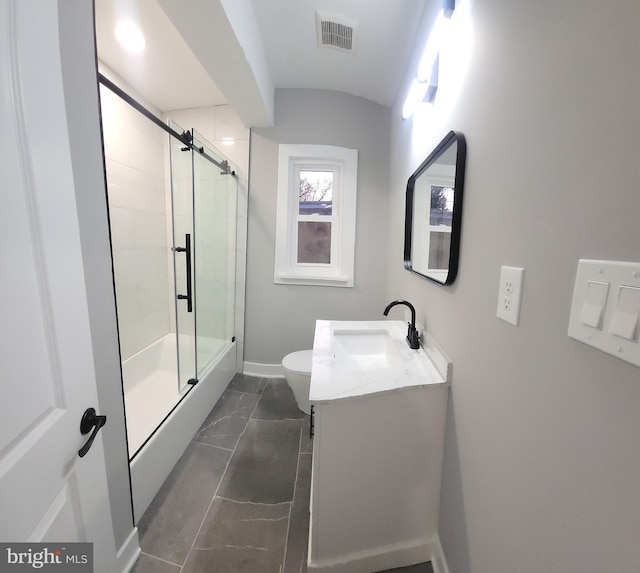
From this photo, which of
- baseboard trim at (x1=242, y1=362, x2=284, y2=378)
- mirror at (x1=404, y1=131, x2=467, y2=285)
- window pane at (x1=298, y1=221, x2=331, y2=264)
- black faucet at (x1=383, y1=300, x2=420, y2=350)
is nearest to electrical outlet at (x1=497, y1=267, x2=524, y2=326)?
mirror at (x1=404, y1=131, x2=467, y2=285)

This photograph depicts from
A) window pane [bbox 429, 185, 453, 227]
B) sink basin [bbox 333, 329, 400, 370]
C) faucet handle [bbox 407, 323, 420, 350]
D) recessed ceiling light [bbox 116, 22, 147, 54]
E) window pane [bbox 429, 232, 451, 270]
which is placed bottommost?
sink basin [bbox 333, 329, 400, 370]

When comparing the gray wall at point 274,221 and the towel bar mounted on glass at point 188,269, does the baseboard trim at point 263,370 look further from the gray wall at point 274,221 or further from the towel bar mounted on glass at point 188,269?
the towel bar mounted on glass at point 188,269

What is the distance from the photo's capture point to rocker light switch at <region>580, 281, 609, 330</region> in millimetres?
391

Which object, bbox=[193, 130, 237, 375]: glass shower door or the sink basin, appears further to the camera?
bbox=[193, 130, 237, 375]: glass shower door

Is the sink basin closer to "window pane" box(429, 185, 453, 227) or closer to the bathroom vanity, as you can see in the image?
the bathroom vanity

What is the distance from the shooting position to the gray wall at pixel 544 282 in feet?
1.24

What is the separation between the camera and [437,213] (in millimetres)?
1104

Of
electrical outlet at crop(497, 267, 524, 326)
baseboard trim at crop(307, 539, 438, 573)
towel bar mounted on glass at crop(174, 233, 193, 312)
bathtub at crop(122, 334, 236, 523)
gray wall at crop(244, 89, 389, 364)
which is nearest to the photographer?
electrical outlet at crop(497, 267, 524, 326)

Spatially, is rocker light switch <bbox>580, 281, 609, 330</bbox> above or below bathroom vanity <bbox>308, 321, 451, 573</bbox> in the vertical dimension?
above

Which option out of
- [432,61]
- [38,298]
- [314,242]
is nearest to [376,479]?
[38,298]

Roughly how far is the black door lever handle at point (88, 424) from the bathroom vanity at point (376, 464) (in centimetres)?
58

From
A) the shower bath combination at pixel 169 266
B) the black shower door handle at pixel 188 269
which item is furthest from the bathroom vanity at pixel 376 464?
the black shower door handle at pixel 188 269

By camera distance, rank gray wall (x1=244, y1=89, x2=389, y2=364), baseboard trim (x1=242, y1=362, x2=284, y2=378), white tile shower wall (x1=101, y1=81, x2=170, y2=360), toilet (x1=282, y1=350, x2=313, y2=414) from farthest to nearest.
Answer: baseboard trim (x1=242, y1=362, x2=284, y2=378)
gray wall (x1=244, y1=89, x2=389, y2=364)
white tile shower wall (x1=101, y1=81, x2=170, y2=360)
toilet (x1=282, y1=350, x2=313, y2=414)

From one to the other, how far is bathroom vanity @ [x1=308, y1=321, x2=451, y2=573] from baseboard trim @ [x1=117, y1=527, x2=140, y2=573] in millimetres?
711
